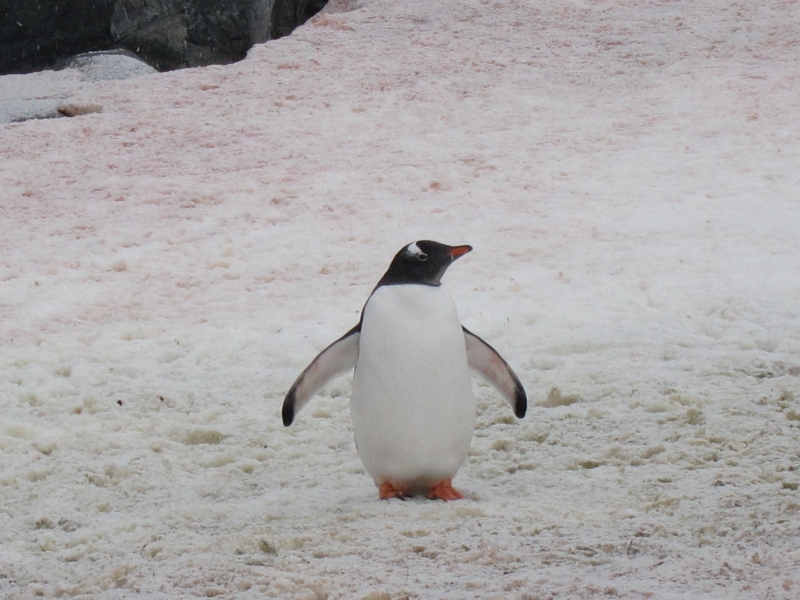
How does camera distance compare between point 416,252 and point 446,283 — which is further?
point 446,283

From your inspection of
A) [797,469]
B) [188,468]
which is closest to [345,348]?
[188,468]

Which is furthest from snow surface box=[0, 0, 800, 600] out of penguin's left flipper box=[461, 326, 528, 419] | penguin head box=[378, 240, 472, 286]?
penguin head box=[378, 240, 472, 286]

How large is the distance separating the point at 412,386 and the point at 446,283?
2245 millimetres

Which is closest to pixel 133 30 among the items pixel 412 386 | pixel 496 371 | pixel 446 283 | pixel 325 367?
pixel 446 283

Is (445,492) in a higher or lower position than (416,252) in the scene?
lower

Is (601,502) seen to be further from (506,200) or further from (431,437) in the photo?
(506,200)

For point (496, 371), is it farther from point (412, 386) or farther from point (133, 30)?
point (133, 30)

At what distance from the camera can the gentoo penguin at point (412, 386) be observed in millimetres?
2912

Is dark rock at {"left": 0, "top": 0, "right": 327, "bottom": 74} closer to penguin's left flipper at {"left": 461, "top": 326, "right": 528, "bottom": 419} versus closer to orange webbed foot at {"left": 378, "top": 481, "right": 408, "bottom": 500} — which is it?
penguin's left flipper at {"left": 461, "top": 326, "right": 528, "bottom": 419}

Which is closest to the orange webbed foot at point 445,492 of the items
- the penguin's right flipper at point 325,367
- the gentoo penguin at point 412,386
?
the gentoo penguin at point 412,386

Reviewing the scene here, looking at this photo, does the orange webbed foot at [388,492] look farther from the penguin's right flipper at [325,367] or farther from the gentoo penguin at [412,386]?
the penguin's right flipper at [325,367]

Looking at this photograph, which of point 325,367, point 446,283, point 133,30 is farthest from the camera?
point 133,30

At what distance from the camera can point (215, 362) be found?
4.36 meters

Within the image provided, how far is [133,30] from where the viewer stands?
1044cm
